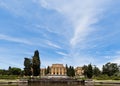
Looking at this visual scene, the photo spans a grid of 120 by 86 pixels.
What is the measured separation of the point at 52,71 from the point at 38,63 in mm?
79064

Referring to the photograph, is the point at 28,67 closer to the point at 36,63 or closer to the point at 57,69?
the point at 36,63

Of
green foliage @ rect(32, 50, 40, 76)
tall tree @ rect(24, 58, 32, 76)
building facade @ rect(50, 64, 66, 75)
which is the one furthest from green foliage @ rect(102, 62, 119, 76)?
green foliage @ rect(32, 50, 40, 76)

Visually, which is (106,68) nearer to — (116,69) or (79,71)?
(116,69)

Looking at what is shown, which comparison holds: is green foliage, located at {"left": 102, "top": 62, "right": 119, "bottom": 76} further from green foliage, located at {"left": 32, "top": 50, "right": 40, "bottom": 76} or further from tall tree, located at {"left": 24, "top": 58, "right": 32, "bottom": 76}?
green foliage, located at {"left": 32, "top": 50, "right": 40, "bottom": 76}

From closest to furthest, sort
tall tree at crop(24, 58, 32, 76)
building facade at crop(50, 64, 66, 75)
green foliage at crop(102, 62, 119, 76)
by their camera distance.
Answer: tall tree at crop(24, 58, 32, 76)
green foliage at crop(102, 62, 119, 76)
building facade at crop(50, 64, 66, 75)

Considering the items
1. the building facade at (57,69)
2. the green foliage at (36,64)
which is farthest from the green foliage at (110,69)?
the green foliage at (36,64)

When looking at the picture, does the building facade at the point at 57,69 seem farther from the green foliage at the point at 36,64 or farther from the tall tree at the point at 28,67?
the green foliage at the point at 36,64

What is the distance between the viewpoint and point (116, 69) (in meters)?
128

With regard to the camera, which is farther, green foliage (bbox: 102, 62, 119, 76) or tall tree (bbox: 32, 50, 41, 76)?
green foliage (bbox: 102, 62, 119, 76)

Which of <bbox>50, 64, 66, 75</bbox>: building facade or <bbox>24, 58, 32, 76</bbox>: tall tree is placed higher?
<bbox>50, 64, 66, 75</bbox>: building facade

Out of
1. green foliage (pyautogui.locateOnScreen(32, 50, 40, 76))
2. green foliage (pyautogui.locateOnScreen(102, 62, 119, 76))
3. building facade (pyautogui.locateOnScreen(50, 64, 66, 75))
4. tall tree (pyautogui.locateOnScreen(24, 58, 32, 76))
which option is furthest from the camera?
building facade (pyautogui.locateOnScreen(50, 64, 66, 75))

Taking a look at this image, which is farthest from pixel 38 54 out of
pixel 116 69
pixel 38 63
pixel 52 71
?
pixel 52 71

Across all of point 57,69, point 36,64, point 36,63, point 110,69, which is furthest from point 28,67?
point 57,69

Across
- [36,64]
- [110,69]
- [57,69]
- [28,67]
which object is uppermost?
[57,69]
